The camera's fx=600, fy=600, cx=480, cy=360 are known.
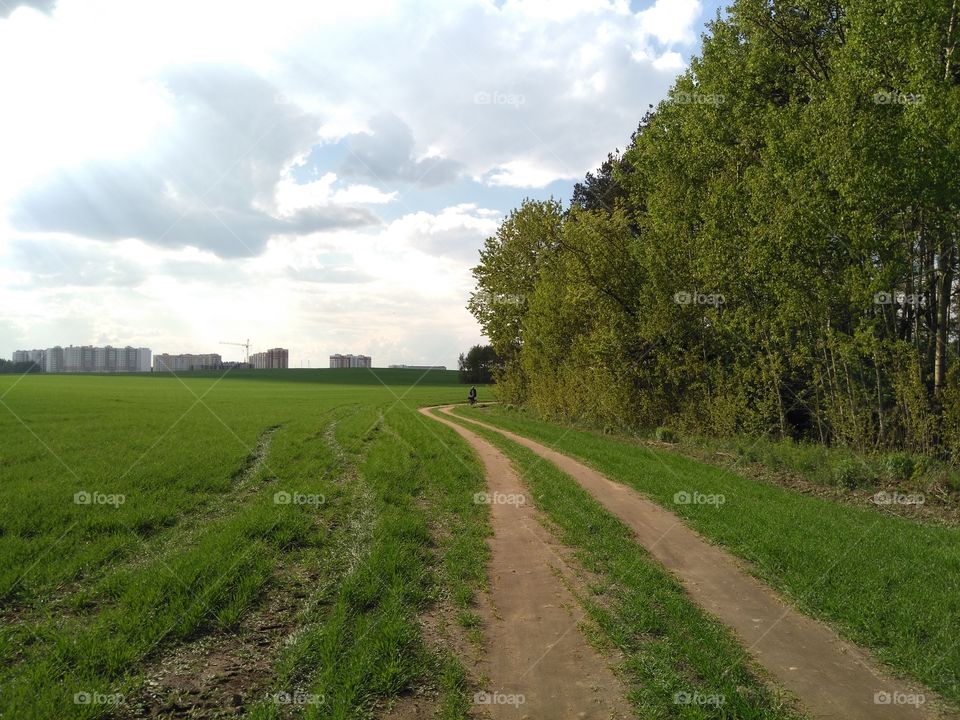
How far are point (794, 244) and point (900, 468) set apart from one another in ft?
20.1

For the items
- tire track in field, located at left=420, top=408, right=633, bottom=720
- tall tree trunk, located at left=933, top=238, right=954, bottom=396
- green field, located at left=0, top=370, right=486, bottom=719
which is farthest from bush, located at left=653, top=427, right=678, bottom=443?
tire track in field, located at left=420, top=408, right=633, bottom=720

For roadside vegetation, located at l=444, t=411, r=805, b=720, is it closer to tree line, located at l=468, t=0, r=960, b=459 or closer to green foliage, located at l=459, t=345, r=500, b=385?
tree line, located at l=468, t=0, r=960, b=459

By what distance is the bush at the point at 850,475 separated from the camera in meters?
14.2

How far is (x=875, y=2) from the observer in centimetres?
1500

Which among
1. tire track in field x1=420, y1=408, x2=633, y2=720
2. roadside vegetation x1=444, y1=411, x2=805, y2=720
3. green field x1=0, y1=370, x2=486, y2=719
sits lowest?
tire track in field x1=420, y1=408, x2=633, y2=720

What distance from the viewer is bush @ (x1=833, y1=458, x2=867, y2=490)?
558 inches

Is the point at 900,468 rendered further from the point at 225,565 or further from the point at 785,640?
the point at 225,565

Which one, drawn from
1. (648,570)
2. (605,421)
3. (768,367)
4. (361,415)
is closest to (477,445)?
(605,421)

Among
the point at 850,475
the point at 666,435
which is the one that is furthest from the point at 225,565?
the point at 666,435

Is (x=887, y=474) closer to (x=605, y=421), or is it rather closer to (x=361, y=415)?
(x=605, y=421)

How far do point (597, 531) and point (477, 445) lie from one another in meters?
12.0

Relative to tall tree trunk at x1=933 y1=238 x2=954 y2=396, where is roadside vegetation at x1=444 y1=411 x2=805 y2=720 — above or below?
below

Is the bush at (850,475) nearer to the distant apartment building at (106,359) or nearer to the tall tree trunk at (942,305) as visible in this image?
the tall tree trunk at (942,305)

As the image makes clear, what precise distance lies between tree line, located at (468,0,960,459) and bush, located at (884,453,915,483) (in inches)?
38.0
